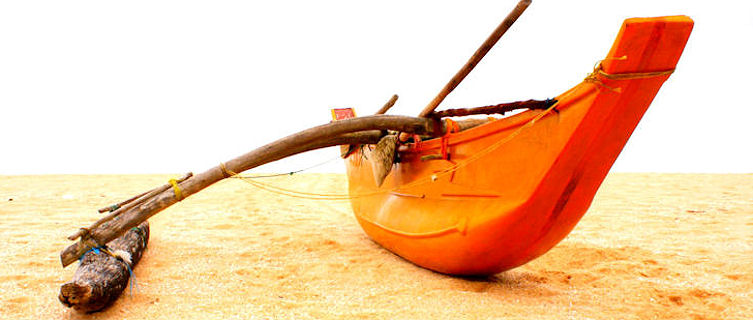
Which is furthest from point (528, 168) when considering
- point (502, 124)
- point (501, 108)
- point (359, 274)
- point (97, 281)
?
point (97, 281)

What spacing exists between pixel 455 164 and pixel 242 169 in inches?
54.2

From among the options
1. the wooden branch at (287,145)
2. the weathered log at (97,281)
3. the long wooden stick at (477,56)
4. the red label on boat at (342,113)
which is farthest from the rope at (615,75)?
the red label on boat at (342,113)

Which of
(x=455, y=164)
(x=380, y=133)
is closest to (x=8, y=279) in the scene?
(x=380, y=133)

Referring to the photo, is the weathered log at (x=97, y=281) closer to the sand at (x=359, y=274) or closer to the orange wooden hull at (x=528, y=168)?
the sand at (x=359, y=274)

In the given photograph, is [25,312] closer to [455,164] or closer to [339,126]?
[339,126]

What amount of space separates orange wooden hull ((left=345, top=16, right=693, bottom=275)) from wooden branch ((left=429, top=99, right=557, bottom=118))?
0.14 ft

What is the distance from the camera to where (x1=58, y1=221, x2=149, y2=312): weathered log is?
7.84 ft

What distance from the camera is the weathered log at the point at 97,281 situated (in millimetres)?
2389

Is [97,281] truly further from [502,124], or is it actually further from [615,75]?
[615,75]

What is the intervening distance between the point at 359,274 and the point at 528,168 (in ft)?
4.85

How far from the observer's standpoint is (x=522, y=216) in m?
2.51

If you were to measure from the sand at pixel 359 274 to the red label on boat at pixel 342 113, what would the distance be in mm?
1238

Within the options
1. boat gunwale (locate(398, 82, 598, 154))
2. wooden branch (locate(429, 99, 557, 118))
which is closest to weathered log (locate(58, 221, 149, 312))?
boat gunwale (locate(398, 82, 598, 154))

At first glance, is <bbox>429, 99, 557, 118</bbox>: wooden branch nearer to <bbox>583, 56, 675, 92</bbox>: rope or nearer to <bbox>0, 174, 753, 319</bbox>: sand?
<bbox>583, 56, 675, 92</bbox>: rope
